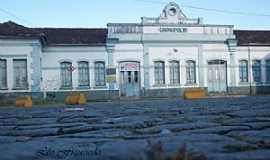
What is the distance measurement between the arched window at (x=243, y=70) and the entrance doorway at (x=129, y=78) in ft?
28.2

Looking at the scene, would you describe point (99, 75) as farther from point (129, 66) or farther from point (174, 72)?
point (174, 72)

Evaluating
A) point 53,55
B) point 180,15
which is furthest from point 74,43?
point 180,15

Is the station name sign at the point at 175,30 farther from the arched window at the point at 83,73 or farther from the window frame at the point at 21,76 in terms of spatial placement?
the window frame at the point at 21,76

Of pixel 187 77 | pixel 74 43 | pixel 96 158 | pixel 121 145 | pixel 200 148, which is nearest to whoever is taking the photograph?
pixel 96 158

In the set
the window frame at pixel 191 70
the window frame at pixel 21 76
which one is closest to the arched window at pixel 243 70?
the window frame at pixel 191 70

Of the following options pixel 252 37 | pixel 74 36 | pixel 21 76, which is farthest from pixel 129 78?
pixel 252 37

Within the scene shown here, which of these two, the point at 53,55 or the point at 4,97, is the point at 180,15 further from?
the point at 4,97

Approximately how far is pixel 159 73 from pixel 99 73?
15.2 ft

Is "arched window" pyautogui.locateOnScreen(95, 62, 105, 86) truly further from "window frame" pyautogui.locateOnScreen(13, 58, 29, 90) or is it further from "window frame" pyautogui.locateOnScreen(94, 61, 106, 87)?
"window frame" pyautogui.locateOnScreen(13, 58, 29, 90)

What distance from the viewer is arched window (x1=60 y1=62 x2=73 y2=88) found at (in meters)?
30.6

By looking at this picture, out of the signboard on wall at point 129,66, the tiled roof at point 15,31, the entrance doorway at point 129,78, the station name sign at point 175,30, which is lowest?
the entrance doorway at point 129,78

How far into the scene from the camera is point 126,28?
31109 mm

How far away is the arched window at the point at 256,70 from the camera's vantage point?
34031mm

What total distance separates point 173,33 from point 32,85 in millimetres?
11413
